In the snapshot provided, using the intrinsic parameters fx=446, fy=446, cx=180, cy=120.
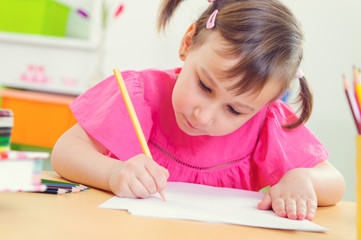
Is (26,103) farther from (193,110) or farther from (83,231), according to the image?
(83,231)

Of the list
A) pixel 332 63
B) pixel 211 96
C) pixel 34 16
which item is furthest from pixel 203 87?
pixel 34 16

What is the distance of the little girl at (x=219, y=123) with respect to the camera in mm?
602

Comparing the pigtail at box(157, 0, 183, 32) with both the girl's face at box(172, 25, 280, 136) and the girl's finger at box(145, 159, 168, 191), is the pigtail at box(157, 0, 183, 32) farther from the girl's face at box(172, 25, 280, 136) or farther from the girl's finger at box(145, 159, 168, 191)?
the girl's finger at box(145, 159, 168, 191)

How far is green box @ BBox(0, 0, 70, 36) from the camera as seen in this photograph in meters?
2.12

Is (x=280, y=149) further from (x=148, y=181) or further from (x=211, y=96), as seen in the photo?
(x=148, y=181)

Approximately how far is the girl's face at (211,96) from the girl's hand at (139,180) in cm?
11

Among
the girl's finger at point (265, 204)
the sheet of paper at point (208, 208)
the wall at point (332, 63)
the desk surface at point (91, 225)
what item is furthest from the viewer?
the wall at point (332, 63)

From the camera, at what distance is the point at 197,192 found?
0.62 meters

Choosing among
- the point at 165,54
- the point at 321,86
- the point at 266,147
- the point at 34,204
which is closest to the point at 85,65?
the point at 165,54

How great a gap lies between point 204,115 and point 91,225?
0.27 metres

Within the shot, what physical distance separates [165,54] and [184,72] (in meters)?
1.42

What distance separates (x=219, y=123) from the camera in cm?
65

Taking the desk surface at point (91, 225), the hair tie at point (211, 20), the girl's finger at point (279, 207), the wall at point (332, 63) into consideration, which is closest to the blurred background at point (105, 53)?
the wall at point (332, 63)

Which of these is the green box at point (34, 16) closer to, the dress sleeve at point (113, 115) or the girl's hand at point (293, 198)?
the dress sleeve at point (113, 115)
